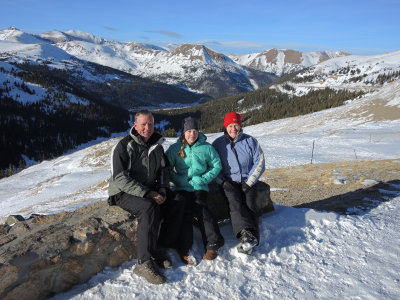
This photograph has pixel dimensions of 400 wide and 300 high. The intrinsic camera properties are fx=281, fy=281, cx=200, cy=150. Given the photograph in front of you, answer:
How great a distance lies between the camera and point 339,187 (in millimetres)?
12812

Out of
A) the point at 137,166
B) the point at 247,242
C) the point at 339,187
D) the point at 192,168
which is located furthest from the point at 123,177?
the point at 339,187

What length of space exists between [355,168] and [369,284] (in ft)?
43.6

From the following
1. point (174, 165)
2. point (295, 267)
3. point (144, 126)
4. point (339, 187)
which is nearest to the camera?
point (295, 267)

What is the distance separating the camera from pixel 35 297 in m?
4.53

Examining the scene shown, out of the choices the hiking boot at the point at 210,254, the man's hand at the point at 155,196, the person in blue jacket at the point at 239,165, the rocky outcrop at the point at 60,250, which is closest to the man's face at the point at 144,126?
the man's hand at the point at 155,196

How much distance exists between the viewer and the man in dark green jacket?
5.19 meters

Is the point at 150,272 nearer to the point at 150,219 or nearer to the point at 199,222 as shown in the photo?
the point at 150,219

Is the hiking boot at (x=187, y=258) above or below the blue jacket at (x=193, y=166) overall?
below

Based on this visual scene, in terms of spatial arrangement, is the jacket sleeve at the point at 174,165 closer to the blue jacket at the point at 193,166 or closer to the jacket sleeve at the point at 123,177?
the blue jacket at the point at 193,166

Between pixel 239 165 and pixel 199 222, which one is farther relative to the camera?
pixel 239 165

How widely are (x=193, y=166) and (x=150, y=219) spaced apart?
62.5 inches

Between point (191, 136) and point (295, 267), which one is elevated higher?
point (191, 136)

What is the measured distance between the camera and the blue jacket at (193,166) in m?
6.36

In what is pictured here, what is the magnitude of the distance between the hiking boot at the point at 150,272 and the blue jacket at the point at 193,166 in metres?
1.84
